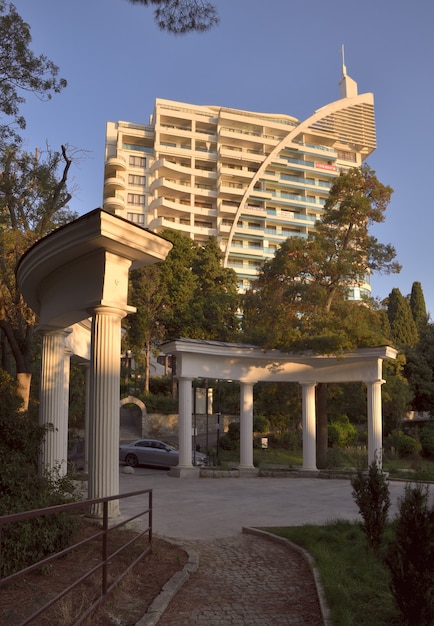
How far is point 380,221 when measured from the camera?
2283 centimetres

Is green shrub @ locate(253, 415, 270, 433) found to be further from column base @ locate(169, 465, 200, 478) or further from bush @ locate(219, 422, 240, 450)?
column base @ locate(169, 465, 200, 478)

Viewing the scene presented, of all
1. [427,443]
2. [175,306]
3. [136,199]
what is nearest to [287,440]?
[427,443]

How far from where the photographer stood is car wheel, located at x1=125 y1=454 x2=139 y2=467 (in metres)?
23.7

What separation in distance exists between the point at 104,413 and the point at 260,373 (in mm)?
13367

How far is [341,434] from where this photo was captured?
3234 centimetres

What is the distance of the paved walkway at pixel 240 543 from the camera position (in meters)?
5.45

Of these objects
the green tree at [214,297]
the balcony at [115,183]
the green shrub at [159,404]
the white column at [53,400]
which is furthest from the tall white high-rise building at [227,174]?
the white column at [53,400]

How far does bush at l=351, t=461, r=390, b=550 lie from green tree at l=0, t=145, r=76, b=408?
11812mm

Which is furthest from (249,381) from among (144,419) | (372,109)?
(372,109)

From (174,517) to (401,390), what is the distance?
682 inches

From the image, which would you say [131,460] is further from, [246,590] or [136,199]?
[136,199]

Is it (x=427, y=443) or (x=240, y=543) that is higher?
(x=240, y=543)

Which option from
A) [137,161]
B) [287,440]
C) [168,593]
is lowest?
[287,440]

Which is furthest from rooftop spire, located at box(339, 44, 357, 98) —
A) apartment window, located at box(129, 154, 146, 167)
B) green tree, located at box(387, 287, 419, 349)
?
green tree, located at box(387, 287, 419, 349)
